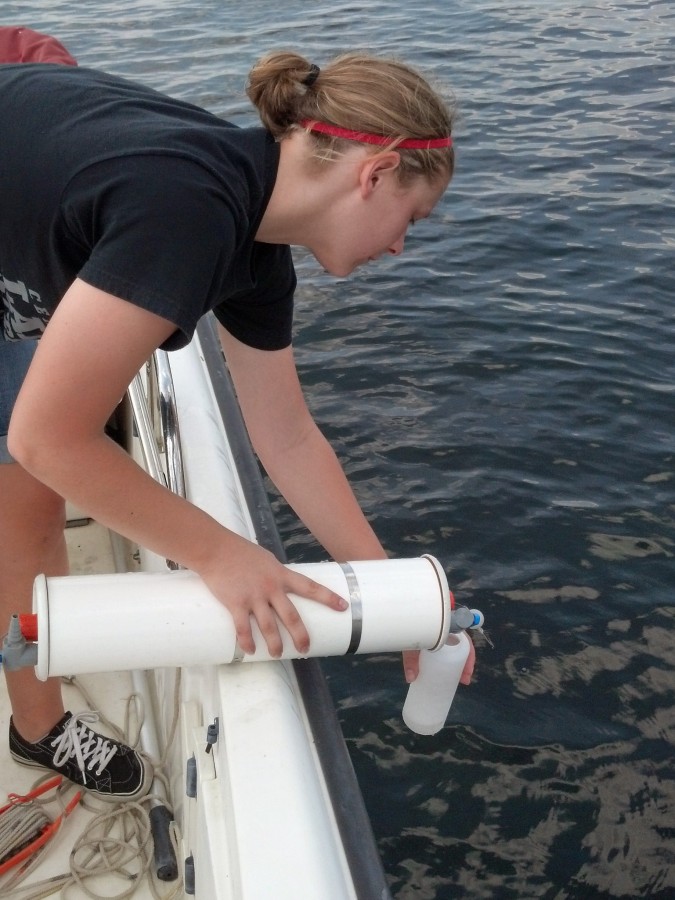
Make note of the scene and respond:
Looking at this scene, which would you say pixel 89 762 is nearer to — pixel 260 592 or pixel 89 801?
pixel 89 801

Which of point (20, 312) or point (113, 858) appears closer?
point (20, 312)

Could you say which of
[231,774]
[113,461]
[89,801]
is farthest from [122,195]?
[89,801]

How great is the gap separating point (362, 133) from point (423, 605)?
0.77 m

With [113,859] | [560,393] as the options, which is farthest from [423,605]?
[560,393]

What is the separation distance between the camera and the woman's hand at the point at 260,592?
1.55 meters

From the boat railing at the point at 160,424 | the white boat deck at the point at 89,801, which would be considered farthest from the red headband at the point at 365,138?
the white boat deck at the point at 89,801

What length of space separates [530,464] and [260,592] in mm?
2924

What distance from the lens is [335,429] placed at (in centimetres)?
461

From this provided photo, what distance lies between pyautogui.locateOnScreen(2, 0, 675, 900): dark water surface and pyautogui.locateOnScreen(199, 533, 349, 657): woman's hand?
5.02 feet

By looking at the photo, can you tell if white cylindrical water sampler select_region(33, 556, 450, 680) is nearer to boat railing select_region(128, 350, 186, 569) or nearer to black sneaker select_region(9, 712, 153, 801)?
boat railing select_region(128, 350, 186, 569)

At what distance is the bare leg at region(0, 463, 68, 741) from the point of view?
1960 millimetres

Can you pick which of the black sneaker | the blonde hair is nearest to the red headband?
the blonde hair

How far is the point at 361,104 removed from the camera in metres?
1.61

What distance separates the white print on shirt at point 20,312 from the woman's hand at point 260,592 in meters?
0.52
